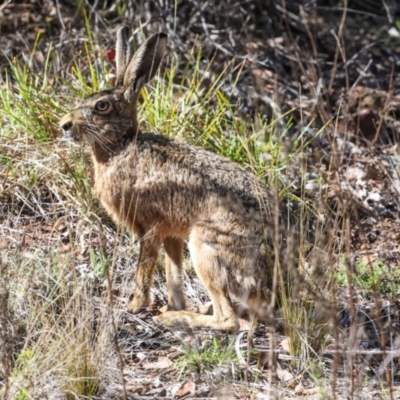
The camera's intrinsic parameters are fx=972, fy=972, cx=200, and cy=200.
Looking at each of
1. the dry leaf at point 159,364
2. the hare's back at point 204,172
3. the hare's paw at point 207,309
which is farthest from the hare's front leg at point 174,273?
the dry leaf at point 159,364

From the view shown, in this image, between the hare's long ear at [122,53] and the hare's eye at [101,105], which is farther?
the hare's long ear at [122,53]

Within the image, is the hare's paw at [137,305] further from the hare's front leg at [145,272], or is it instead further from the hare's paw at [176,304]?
the hare's paw at [176,304]

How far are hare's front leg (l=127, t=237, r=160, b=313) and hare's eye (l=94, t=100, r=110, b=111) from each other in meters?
0.94

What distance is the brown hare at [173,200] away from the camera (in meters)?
5.88

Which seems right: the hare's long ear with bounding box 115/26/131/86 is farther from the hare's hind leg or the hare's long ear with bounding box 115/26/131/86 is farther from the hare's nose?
the hare's hind leg

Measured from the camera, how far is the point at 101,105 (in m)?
6.46

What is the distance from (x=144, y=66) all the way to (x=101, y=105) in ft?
1.34

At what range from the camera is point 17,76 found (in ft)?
25.3

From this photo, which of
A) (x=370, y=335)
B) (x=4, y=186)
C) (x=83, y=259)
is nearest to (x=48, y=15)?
(x=4, y=186)

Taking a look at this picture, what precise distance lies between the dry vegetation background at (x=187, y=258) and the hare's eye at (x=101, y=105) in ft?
1.87

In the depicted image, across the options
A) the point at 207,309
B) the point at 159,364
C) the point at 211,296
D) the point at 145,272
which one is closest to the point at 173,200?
the point at 145,272

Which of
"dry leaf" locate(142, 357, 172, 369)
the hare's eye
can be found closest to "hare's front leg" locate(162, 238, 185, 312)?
"dry leaf" locate(142, 357, 172, 369)

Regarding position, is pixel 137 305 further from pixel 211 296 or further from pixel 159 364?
pixel 159 364

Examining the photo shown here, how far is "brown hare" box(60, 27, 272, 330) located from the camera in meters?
5.88
